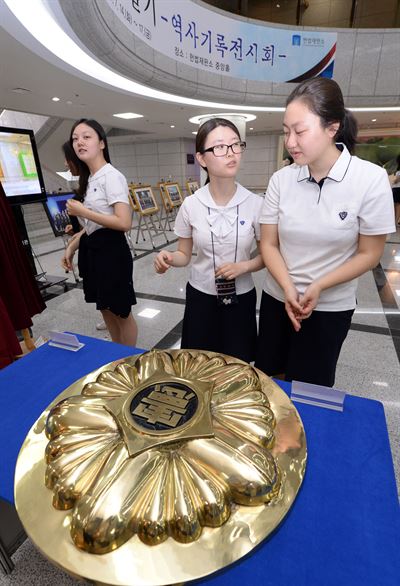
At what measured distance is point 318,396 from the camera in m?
0.86

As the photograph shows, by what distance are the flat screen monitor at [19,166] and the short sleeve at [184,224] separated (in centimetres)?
214

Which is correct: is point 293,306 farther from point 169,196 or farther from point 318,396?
point 169,196

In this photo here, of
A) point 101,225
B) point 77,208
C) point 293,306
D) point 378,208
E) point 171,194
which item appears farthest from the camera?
point 171,194

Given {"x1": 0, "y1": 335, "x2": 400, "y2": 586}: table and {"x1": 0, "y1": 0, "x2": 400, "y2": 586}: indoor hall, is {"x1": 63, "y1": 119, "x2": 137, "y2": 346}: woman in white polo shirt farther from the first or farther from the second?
{"x1": 0, "y1": 335, "x2": 400, "y2": 586}: table

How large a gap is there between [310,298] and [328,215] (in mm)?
269

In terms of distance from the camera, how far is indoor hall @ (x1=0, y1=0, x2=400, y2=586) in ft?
1.82

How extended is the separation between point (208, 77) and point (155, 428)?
24.5 ft

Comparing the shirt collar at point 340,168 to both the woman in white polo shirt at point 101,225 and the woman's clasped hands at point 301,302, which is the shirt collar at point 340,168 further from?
the woman in white polo shirt at point 101,225

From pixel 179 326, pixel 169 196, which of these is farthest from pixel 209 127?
pixel 169 196

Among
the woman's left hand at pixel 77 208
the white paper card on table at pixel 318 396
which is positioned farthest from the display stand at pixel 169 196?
the white paper card on table at pixel 318 396

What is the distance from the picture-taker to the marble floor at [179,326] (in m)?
1.14

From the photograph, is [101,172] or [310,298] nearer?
[310,298]

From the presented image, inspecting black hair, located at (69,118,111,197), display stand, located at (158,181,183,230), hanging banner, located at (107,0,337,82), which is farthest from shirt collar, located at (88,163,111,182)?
display stand, located at (158,181,183,230)

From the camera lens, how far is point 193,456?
606mm
